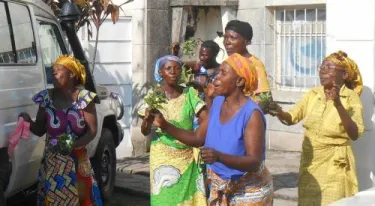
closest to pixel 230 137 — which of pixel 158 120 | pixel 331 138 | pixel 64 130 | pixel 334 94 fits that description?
pixel 158 120

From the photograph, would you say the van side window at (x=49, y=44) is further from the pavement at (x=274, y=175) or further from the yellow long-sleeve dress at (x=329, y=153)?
the yellow long-sleeve dress at (x=329, y=153)

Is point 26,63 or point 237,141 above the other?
point 26,63

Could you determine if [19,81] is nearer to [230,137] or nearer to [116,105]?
[230,137]

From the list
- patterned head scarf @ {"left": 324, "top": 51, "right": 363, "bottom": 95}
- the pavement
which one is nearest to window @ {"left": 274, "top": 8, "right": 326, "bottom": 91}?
the pavement

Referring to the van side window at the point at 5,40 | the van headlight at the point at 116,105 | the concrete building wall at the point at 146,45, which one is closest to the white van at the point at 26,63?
the van side window at the point at 5,40

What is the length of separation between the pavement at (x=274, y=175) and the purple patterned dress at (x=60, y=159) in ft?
9.44

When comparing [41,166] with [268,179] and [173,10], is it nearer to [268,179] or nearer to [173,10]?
[268,179]

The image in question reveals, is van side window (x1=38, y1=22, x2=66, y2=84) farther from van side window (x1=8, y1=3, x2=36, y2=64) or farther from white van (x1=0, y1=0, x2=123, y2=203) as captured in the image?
van side window (x1=8, y1=3, x2=36, y2=64)

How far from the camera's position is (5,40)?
6.75 meters

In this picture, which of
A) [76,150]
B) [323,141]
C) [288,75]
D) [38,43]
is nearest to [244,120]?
[323,141]

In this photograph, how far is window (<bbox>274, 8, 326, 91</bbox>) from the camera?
37.7 feet

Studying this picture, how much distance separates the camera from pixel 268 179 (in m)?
5.19

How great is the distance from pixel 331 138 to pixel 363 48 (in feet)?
3.62

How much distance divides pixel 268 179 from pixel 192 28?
7640mm
